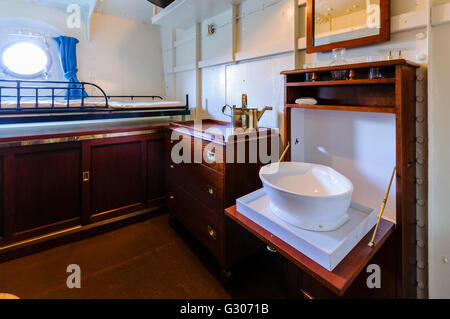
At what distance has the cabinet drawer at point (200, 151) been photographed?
1.55m

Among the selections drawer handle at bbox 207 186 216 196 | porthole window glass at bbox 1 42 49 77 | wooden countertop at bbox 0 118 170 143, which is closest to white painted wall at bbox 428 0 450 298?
drawer handle at bbox 207 186 216 196

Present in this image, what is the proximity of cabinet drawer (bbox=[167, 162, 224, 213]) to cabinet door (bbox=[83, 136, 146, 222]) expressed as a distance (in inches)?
18.5

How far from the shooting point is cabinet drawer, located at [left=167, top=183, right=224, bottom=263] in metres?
1.66

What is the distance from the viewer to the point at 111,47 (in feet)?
9.85

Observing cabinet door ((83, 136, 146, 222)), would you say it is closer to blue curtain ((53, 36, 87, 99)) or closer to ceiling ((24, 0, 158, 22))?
blue curtain ((53, 36, 87, 99))

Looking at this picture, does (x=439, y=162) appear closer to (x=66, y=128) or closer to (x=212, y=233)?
(x=212, y=233)

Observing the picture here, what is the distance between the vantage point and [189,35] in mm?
2719

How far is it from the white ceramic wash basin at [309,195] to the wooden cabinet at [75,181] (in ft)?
5.18

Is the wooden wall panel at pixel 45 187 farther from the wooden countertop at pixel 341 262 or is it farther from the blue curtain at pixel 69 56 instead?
the wooden countertop at pixel 341 262

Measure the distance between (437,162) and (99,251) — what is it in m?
2.38

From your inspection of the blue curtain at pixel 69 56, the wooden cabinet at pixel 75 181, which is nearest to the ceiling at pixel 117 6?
the blue curtain at pixel 69 56

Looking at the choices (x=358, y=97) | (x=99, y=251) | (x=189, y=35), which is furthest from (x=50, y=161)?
(x=358, y=97)
